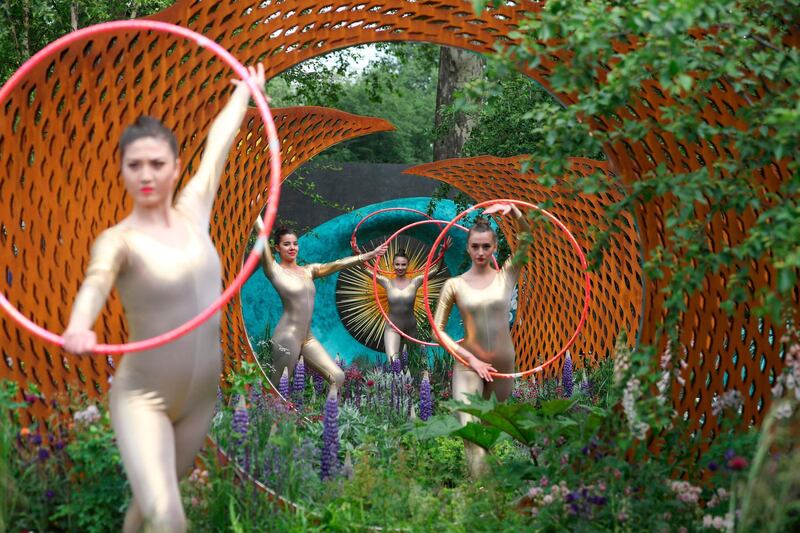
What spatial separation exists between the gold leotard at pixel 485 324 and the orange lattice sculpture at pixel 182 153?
2.04m

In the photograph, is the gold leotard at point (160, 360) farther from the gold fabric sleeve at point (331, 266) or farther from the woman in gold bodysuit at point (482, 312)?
the gold fabric sleeve at point (331, 266)

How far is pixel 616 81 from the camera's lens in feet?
13.9

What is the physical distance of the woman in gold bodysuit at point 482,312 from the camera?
8.10 meters

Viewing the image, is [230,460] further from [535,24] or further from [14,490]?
[535,24]

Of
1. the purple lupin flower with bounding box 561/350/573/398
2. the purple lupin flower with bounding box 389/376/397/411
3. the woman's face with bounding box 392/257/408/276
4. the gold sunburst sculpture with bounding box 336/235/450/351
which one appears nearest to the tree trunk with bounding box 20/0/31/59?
the woman's face with bounding box 392/257/408/276

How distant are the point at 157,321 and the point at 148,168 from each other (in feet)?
2.22

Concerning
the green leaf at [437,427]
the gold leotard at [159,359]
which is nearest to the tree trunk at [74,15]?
the green leaf at [437,427]

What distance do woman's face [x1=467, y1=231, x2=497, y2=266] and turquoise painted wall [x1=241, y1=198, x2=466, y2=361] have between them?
28.1 ft

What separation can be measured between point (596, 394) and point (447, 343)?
4248mm

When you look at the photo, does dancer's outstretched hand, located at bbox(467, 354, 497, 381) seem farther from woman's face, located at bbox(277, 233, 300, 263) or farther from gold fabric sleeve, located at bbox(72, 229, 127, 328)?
gold fabric sleeve, located at bbox(72, 229, 127, 328)

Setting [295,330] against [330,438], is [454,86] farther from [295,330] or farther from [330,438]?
[330,438]

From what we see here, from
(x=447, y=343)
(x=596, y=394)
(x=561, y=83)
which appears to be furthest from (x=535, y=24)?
(x=596, y=394)

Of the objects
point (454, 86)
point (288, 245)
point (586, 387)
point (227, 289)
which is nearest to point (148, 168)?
point (227, 289)

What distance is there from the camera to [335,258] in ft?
57.6
